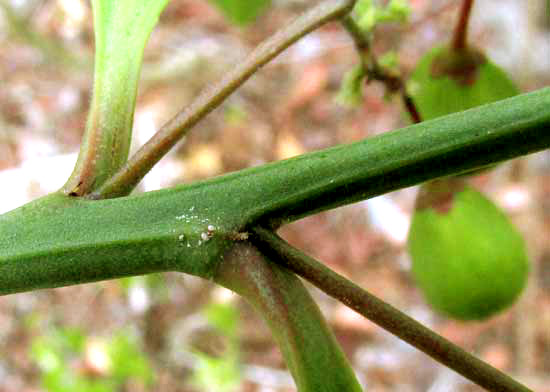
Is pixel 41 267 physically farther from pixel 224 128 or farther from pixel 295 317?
pixel 224 128

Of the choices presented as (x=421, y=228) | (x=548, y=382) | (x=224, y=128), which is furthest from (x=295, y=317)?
(x=224, y=128)

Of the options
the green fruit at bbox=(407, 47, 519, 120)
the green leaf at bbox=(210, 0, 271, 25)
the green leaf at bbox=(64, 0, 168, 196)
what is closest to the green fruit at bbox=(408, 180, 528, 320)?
the green fruit at bbox=(407, 47, 519, 120)

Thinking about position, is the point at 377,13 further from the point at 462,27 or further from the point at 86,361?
the point at 86,361

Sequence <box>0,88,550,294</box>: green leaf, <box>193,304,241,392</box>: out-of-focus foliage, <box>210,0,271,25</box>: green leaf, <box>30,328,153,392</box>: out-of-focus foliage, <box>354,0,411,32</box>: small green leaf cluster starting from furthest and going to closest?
1. <box>193,304,241,392</box>: out-of-focus foliage
2. <box>30,328,153,392</box>: out-of-focus foliage
3. <box>210,0,271,25</box>: green leaf
4. <box>354,0,411,32</box>: small green leaf cluster
5. <box>0,88,550,294</box>: green leaf

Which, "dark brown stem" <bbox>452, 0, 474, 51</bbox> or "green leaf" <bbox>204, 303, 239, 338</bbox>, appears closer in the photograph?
"dark brown stem" <bbox>452, 0, 474, 51</bbox>

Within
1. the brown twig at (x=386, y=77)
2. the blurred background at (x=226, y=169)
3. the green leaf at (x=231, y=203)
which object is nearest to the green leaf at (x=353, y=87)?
the brown twig at (x=386, y=77)

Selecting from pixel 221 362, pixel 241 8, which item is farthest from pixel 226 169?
pixel 241 8

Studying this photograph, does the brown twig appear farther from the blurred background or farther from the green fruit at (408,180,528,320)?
the blurred background
